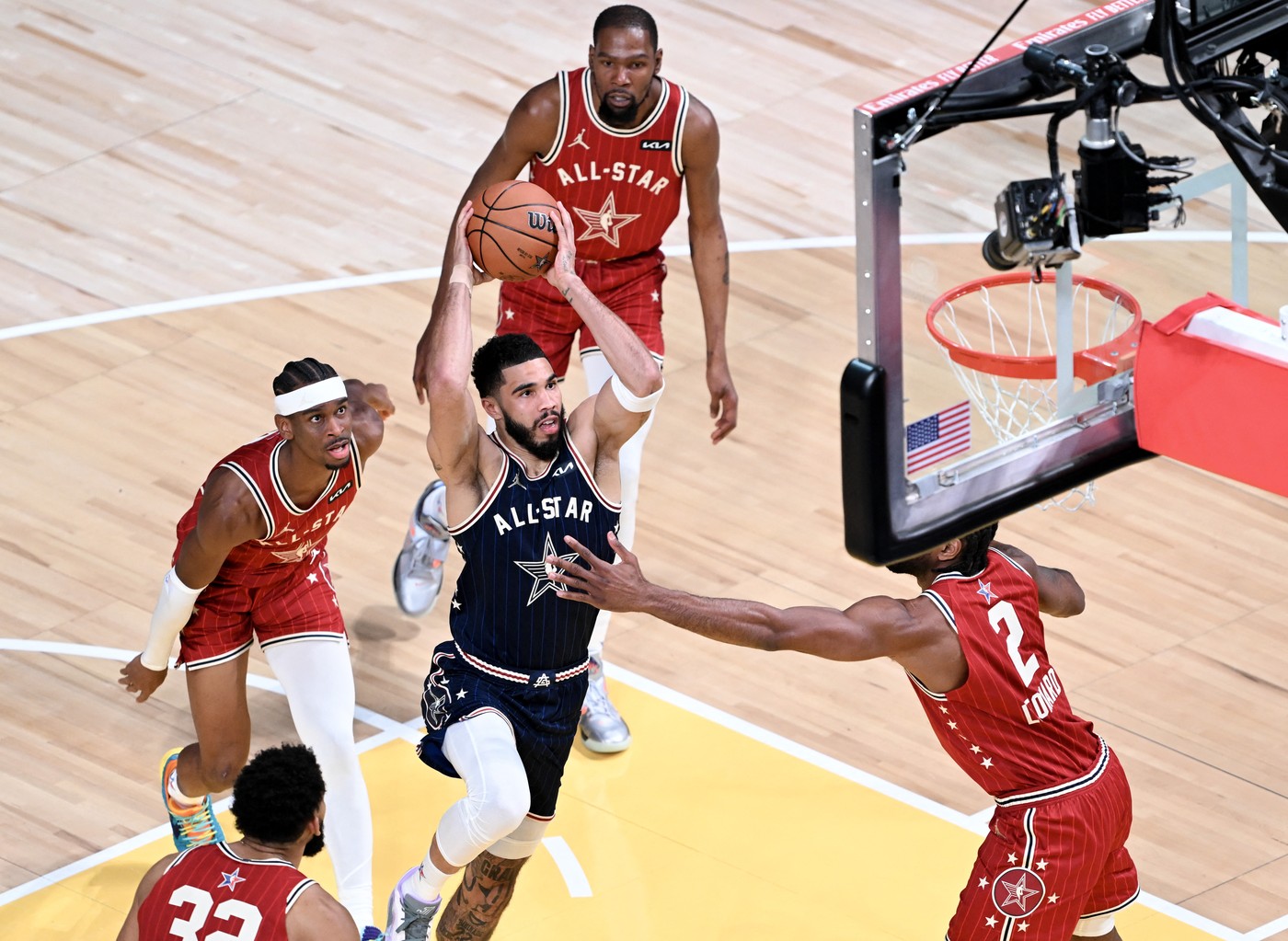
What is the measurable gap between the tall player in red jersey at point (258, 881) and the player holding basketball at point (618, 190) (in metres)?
2.44

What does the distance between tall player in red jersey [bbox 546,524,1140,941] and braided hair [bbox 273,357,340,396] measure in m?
1.06

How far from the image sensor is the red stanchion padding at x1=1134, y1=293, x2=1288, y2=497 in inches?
220

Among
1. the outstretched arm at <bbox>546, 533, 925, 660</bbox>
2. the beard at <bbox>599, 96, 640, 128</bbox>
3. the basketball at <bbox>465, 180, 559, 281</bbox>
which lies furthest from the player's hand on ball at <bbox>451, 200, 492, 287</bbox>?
the outstretched arm at <bbox>546, 533, 925, 660</bbox>

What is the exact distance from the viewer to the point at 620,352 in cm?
671

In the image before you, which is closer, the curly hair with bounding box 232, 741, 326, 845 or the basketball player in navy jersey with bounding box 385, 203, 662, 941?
the curly hair with bounding box 232, 741, 326, 845

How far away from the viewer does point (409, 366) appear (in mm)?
10367

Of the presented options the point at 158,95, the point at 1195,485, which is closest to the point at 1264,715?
the point at 1195,485

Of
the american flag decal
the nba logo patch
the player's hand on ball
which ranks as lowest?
the nba logo patch

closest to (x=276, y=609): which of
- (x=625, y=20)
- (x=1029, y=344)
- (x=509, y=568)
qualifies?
(x=509, y=568)

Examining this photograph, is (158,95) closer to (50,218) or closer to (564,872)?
(50,218)

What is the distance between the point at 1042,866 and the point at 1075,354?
146 centimetres

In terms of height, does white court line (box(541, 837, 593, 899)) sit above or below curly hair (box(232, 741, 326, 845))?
below

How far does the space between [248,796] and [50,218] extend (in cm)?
662

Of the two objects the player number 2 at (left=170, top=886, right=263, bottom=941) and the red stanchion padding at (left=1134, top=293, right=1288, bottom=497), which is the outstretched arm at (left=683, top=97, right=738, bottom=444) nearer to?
the red stanchion padding at (left=1134, top=293, right=1288, bottom=497)
